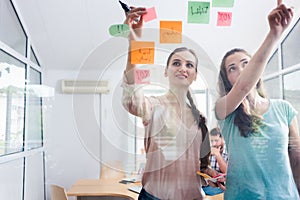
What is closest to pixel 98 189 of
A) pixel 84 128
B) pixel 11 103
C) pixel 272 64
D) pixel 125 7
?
pixel 84 128

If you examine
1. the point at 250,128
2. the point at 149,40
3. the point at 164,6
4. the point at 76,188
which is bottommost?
the point at 76,188

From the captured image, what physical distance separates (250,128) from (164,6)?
64cm

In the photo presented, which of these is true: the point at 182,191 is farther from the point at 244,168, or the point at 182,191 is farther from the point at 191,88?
the point at 191,88

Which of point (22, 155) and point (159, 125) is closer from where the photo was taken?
point (159, 125)

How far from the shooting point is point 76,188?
3.79ft

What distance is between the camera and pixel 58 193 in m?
1.15

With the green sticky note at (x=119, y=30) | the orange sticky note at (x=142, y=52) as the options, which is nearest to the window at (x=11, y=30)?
the green sticky note at (x=119, y=30)

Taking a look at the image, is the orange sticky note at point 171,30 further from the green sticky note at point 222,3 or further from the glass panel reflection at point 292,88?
the glass panel reflection at point 292,88

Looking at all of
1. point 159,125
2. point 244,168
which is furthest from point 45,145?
point 244,168

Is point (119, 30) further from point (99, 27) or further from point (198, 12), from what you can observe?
point (198, 12)

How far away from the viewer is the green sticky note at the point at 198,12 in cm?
112

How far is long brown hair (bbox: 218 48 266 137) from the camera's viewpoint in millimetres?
1090

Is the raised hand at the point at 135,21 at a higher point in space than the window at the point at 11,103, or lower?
higher

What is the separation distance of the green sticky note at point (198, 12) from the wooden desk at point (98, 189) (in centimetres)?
79
